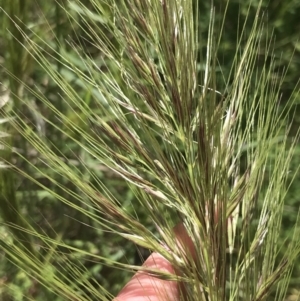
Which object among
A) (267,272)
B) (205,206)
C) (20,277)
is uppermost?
(205,206)

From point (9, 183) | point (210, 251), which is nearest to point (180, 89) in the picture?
point (210, 251)

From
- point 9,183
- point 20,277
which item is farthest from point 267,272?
point 20,277

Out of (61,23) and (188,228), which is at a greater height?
(61,23)

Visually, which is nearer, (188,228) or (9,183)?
(188,228)

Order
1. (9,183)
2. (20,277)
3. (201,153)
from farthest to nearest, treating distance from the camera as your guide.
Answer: (20,277)
(9,183)
(201,153)

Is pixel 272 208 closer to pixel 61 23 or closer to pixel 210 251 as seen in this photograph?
pixel 210 251

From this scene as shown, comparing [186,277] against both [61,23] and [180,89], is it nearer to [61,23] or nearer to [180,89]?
[180,89]

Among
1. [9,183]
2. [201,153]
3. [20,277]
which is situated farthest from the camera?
[20,277]
